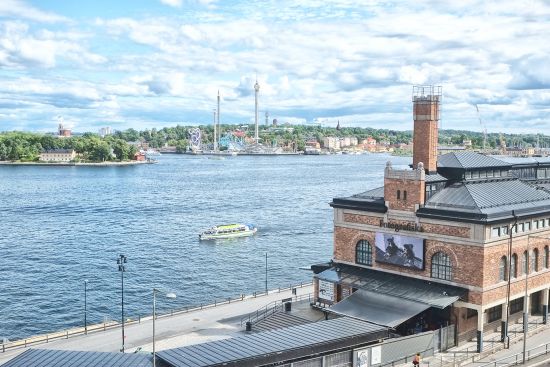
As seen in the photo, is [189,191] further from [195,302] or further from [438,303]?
[438,303]

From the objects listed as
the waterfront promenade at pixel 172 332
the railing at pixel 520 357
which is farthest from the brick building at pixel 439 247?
the waterfront promenade at pixel 172 332

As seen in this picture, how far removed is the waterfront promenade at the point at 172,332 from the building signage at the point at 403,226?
13499 mm

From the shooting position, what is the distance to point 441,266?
48625mm

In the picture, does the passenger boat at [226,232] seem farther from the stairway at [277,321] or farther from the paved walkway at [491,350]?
the paved walkway at [491,350]

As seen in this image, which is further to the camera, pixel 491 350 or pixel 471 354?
pixel 491 350

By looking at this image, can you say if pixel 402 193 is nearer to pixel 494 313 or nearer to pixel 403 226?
pixel 403 226

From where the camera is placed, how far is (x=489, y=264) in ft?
153

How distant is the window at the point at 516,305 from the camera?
171ft

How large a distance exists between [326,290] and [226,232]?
64.7 meters

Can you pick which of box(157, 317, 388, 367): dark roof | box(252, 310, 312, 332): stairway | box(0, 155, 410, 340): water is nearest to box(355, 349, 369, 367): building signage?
box(157, 317, 388, 367): dark roof

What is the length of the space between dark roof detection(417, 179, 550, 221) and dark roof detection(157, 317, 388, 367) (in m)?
10.3

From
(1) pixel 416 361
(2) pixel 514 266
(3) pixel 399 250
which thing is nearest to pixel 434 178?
(3) pixel 399 250

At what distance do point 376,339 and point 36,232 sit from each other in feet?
301

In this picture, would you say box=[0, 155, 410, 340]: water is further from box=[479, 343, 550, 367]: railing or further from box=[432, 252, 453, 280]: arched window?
box=[479, 343, 550, 367]: railing
